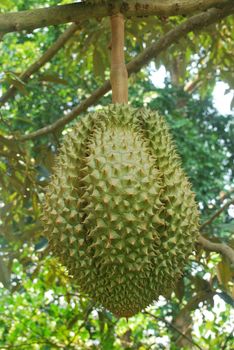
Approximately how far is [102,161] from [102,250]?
0.58 ft

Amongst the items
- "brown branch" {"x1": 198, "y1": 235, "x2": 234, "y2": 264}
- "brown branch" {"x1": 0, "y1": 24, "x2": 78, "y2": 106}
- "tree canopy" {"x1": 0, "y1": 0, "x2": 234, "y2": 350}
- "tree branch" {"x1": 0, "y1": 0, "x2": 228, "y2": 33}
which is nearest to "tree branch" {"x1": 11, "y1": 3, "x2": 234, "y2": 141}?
"tree canopy" {"x1": 0, "y1": 0, "x2": 234, "y2": 350}

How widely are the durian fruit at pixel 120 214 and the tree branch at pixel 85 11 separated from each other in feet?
0.71

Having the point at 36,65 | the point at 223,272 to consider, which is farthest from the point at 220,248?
the point at 36,65

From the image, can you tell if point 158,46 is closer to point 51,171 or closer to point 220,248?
point 51,171

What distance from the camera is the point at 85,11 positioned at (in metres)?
1.26

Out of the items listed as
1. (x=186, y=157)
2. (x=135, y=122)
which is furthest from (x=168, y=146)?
(x=186, y=157)

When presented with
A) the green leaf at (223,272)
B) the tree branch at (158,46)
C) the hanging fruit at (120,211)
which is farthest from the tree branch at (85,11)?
the green leaf at (223,272)

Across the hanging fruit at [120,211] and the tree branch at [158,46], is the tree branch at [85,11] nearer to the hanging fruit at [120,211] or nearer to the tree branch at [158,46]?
the hanging fruit at [120,211]

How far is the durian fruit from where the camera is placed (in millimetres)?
1116

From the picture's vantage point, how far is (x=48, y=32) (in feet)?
24.0

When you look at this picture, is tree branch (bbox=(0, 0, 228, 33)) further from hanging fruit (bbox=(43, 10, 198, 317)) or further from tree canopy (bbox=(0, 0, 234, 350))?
hanging fruit (bbox=(43, 10, 198, 317))

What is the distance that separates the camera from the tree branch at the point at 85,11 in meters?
1.19

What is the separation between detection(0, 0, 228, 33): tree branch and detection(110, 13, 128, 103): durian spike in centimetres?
3

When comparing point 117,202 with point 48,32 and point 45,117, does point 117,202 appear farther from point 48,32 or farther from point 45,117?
point 48,32
